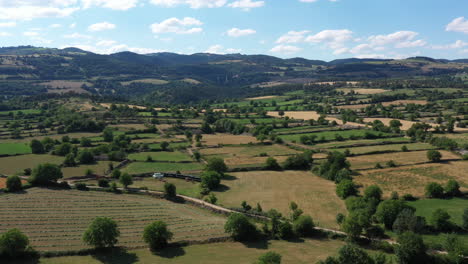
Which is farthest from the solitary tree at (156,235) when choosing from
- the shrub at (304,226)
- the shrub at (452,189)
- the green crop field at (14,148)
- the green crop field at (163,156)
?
the green crop field at (14,148)

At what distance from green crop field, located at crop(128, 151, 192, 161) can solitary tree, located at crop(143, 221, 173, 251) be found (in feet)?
167

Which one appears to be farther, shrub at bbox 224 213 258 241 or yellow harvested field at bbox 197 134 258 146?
yellow harvested field at bbox 197 134 258 146

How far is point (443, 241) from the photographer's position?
155 feet

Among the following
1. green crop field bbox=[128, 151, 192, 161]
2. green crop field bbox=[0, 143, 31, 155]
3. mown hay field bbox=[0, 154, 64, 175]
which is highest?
green crop field bbox=[0, 143, 31, 155]

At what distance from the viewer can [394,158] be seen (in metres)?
94.8

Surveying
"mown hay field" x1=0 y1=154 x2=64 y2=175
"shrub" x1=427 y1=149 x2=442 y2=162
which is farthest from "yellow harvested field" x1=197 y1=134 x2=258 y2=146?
"shrub" x1=427 y1=149 x2=442 y2=162

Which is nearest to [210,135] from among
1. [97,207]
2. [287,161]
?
[287,161]

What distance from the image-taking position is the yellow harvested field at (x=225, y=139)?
123m

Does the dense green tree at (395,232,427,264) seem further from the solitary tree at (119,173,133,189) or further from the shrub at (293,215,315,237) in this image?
the solitary tree at (119,173,133,189)

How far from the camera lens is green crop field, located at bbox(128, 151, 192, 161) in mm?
99625

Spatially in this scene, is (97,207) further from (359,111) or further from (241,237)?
(359,111)

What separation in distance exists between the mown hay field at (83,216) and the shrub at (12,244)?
2.90m

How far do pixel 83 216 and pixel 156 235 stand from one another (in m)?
18.5

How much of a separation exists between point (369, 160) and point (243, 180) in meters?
37.8
